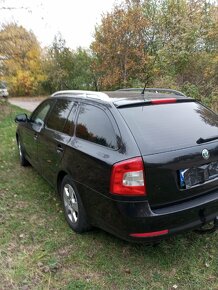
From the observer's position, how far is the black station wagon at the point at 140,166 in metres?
2.74

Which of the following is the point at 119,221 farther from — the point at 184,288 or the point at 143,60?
the point at 143,60

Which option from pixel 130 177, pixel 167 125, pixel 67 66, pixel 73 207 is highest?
pixel 67 66

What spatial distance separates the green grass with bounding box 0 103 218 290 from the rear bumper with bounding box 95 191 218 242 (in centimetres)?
44

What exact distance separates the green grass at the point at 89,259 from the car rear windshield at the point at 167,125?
1190 millimetres

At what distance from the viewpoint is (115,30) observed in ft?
49.4

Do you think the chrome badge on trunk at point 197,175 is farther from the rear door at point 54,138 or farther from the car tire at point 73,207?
the rear door at point 54,138

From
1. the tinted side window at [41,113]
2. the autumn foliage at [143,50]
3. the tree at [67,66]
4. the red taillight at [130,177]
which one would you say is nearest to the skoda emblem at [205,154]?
the red taillight at [130,177]

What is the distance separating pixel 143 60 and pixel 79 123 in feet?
39.9

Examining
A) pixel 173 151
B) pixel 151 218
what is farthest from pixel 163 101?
pixel 151 218

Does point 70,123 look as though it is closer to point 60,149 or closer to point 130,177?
point 60,149

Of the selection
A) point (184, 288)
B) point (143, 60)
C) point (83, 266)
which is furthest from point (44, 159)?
point (143, 60)

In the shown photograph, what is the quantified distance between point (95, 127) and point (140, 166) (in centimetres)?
83

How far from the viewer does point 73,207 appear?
3697 mm

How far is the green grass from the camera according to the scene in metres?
2.90
